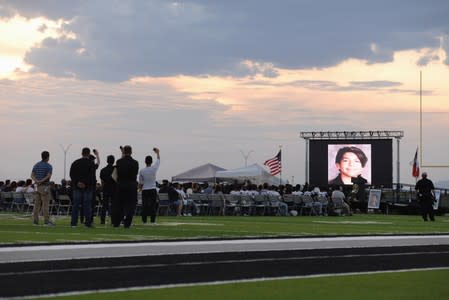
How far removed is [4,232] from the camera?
60.2ft

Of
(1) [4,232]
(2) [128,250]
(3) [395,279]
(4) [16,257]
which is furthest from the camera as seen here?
(1) [4,232]

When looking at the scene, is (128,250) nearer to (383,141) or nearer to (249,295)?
(249,295)

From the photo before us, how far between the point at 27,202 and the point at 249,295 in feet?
89.4

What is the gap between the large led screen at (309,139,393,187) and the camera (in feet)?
190

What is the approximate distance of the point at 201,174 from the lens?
5453cm

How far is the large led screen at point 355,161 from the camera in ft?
190

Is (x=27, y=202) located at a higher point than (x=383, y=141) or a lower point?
lower

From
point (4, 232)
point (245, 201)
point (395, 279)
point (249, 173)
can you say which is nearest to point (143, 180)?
point (4, 232)

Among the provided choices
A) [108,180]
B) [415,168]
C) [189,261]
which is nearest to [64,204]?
[108,180]

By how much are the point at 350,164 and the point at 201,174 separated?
31.8 ft

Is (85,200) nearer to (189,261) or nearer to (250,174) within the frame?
(189,261)

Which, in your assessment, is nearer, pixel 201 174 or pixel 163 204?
pixel 163 204

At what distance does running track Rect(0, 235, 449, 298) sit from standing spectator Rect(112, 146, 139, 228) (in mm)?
4873

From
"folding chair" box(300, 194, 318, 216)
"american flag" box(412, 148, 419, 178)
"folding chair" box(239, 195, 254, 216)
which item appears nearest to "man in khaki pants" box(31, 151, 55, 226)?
"folding chair" box(239, 195, 254, 216)
